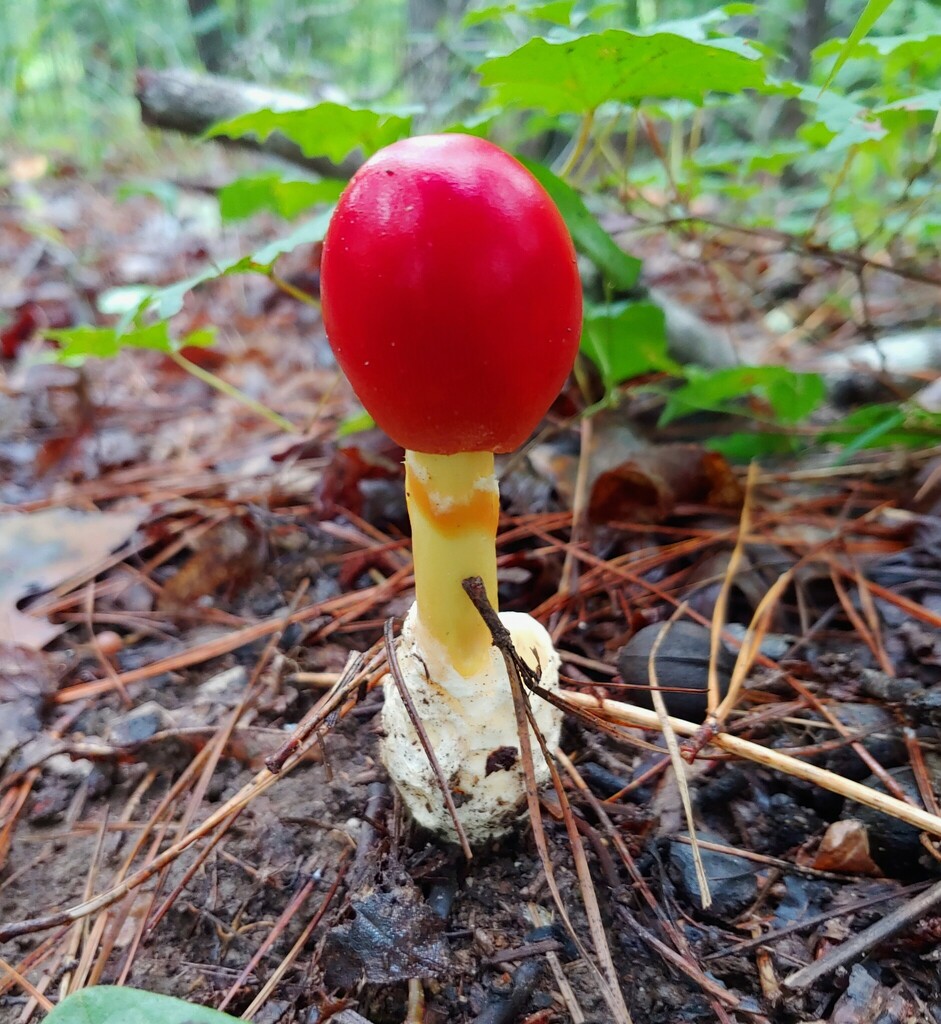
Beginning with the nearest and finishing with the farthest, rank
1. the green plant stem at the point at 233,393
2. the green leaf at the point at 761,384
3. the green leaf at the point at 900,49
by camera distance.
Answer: the green leaf at the point at 900,49
the green leaf at the point at 761,384
the green plant stem at the point at 233,393

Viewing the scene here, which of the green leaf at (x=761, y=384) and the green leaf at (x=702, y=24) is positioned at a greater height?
the green leaf at (x=702, y=24)

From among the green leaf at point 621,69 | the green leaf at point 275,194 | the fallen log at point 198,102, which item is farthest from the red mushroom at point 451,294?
the fallen log at point 198,102

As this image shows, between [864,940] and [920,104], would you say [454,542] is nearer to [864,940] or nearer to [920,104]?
[864,940]

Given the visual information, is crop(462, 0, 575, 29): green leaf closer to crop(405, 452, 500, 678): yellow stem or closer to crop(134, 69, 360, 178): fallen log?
crop(405, 452, 500, 678): yellow stem

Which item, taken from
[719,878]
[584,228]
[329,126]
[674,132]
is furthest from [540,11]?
[719,878]

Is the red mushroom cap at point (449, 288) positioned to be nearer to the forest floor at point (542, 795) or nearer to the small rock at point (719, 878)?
the forest floor at point (542, 795)

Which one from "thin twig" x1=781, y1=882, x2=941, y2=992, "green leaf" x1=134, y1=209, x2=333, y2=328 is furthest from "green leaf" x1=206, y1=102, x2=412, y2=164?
"thin twig" x1=781, y1=882, x2=941, y2=992
